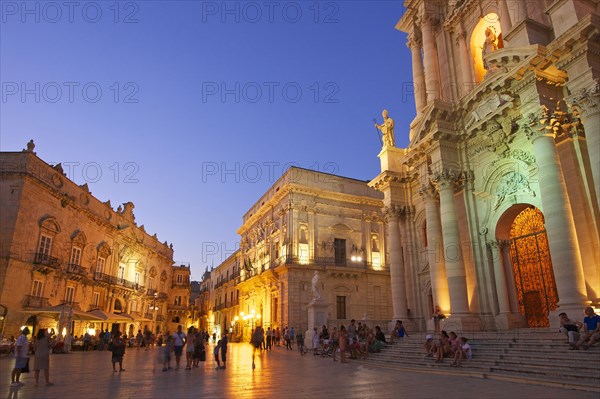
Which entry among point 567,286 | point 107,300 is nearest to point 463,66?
point 567,286

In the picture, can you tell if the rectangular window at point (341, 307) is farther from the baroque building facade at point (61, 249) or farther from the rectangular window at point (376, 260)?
the baroque building facade at point (61, 249)

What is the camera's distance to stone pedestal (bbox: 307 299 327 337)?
20891 millimetres

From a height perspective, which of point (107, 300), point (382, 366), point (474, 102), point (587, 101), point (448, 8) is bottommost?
point (382, 366)

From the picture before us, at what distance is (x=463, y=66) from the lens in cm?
1692

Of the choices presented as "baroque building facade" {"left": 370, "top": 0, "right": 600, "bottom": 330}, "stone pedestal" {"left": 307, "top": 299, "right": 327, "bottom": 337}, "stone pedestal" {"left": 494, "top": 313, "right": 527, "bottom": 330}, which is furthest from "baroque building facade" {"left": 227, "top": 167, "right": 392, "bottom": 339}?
"stone pedestal" {"left": 494, "top": 313, "right": 527, "bottom": 330}

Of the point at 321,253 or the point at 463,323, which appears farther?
the point at 321,253

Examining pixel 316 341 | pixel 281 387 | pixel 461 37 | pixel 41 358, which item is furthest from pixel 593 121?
pixel 316 341

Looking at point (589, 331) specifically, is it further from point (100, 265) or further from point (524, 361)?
point (100, 265)

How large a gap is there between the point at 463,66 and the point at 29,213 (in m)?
24.1

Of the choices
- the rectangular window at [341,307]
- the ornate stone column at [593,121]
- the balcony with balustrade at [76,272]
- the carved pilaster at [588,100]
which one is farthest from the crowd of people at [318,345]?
the balcony with balustrade at [76,272]

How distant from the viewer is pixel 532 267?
1341cm

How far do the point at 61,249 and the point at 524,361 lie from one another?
27.1 meters

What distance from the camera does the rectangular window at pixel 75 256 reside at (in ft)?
92.6

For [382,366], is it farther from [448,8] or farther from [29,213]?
[29,213]
